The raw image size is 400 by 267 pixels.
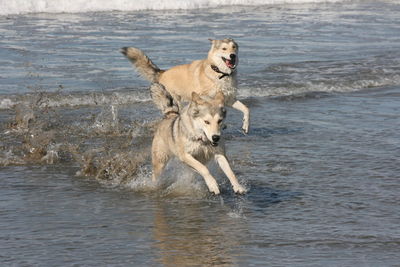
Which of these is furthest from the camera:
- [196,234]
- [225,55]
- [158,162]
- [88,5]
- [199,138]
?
[88,5]

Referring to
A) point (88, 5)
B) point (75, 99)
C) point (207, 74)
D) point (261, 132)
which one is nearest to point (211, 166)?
point (261, 132)

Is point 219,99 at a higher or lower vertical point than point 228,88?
higher

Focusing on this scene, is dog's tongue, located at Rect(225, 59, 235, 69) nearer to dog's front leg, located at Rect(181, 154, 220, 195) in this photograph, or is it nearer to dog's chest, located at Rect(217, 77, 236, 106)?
dog's chest, located at Rect(217, 77, 236, 106)

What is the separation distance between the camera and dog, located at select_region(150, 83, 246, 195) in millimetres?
6910

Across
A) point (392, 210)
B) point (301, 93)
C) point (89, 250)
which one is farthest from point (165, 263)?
point (301, 93)

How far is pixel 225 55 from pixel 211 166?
8.72ft

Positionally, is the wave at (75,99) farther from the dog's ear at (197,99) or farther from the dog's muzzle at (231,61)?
the dog's ear at (197,99)

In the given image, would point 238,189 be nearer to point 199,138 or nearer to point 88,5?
point 199,138

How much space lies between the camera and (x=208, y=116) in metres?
6.89

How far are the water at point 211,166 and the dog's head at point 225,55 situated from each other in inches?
36.5

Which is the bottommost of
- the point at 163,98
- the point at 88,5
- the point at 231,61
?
the point at 88,5

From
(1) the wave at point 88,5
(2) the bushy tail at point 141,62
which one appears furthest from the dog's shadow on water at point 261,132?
(1) the wave at point 88,5

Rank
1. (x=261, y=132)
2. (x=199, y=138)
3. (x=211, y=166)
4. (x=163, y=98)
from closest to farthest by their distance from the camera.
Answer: (x=199, y=138) < (x=211, y=166) < (x=163, y=98) < (x=261, y=132)

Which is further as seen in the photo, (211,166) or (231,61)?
(231,61)
